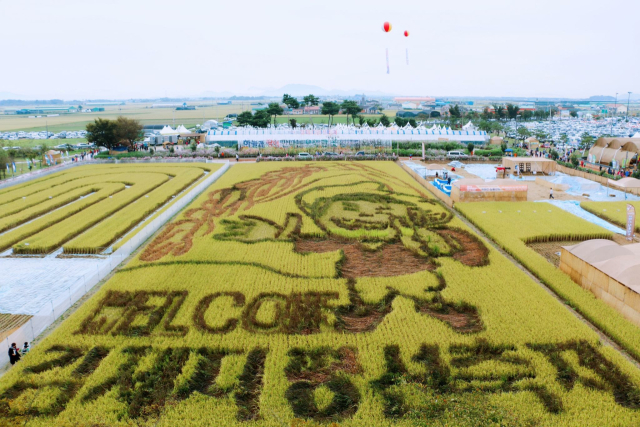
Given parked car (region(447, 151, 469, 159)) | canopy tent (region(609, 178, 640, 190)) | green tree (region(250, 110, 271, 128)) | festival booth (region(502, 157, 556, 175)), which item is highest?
green tree (region(250, 110, 271, 128))

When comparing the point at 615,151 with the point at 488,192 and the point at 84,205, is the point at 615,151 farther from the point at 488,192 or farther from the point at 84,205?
the point at 84,205

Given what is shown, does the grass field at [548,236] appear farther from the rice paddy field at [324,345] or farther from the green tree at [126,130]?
the green tree at [126,130]

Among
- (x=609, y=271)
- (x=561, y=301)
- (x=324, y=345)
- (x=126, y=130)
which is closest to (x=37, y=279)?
(x=324, y=345)

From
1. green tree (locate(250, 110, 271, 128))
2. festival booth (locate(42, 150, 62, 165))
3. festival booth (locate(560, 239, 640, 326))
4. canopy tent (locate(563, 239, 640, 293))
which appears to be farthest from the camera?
green tree (locate(250, 110, 271, 128))

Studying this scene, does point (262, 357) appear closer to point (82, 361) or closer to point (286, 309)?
point (286, 309)

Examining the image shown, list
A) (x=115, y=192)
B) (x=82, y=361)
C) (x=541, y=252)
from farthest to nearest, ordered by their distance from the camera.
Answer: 1. (x=115, y=192)
2. (x=541, y=252)
3. (x=82, y=361)

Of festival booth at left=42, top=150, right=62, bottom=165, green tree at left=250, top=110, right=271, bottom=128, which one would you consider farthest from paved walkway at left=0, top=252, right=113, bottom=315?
green tree at left=250, top=110, right=271, bottom=128

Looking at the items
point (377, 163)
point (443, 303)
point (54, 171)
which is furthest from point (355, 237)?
point (54, 171)

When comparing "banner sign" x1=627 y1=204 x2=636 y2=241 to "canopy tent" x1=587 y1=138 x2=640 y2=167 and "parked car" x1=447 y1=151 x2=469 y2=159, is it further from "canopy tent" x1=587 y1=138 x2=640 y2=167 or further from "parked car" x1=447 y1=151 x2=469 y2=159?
"parked car" x1=447 y1=151 x2=469 y2=159
